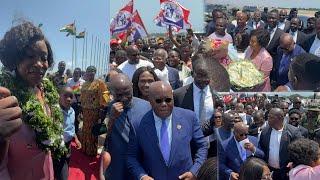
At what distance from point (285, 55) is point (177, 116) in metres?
1.16

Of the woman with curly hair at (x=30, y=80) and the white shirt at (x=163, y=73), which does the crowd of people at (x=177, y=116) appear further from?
the white shirt at (x=163, y=73)

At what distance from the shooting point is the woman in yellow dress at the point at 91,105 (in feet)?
10.3

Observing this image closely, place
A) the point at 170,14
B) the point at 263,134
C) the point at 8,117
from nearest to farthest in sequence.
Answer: the point at 8,117 < the point at 263,134 < the point at 170,14

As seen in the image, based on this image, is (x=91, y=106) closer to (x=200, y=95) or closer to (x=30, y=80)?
(x=30, y=80)

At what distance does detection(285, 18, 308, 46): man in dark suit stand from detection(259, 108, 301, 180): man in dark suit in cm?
113

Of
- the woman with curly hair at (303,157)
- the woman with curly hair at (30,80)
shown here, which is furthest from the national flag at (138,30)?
the woman with curly hair at (30,80)

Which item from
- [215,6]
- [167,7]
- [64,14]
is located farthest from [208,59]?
[167,7]

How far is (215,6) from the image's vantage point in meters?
4.26

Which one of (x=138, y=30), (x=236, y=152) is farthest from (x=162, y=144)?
(x=138, y=30)

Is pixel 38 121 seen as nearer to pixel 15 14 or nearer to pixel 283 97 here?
pixel 15 14

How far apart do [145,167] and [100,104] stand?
0.77 m

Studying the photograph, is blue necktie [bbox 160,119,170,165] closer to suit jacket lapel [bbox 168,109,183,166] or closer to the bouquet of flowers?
suit jacket lapel [bbox 168,109,183,166]

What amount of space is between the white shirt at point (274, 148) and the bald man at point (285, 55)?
30.7 inches

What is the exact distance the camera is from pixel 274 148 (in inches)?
142
